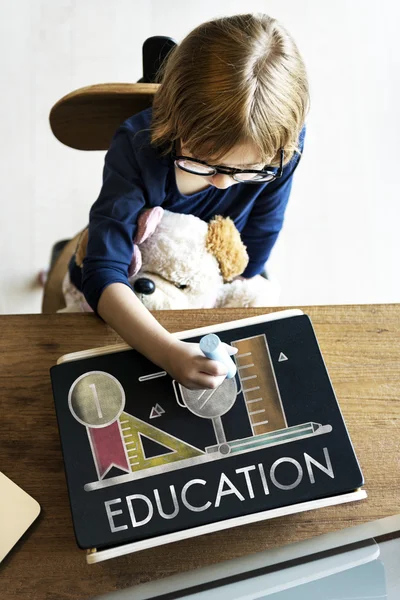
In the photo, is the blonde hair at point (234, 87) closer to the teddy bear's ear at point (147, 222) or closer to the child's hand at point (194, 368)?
the teddy bear's ear at point (147, 222)

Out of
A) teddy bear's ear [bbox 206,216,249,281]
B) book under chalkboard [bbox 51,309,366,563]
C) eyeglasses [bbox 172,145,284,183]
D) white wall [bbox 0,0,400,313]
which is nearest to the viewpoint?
book under chalkboard [bbox 51,309,366,563]

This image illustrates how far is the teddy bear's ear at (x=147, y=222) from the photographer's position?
927mm

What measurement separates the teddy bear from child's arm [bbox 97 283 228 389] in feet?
0.35

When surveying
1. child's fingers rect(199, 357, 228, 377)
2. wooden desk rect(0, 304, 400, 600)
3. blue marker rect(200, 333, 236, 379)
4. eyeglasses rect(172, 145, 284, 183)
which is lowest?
Answer: wooden desk rect(0, 304, 400, 600)

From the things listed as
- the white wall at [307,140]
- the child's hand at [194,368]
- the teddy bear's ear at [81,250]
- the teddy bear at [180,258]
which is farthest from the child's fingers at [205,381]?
the white wall at [307,140]

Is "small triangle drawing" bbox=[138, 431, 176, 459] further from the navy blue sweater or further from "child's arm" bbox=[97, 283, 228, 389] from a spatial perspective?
the navy blue sweater

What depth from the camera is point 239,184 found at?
0.99 m

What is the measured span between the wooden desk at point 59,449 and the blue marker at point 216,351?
0.09m

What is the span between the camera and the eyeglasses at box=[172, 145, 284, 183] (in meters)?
0.86

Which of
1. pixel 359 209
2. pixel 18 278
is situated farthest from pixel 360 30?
pixel 18 278

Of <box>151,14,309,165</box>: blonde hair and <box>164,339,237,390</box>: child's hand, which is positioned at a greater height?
<box>151,14,309,165</box>: blonde hair

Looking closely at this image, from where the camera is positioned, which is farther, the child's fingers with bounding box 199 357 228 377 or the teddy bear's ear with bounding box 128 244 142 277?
the teddy bear's ear with bounding box 128 244 142 277

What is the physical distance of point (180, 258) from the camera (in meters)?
0.95

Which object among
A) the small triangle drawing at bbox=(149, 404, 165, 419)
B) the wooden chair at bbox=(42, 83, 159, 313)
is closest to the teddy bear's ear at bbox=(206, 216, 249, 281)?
the wooden chair at bbox=(42, 83, 159, 313)
